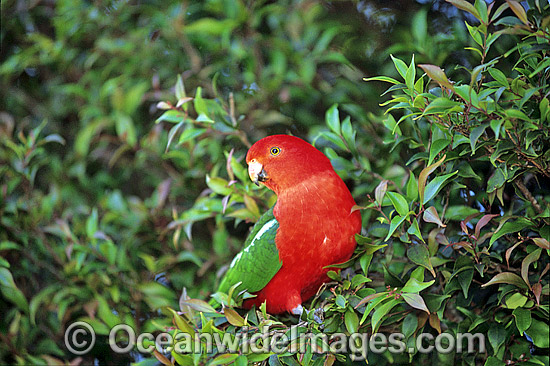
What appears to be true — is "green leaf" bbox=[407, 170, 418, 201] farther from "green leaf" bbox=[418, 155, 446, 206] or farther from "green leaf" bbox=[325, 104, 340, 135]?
"green leaf" bbox=[325, 104, 340, 135]

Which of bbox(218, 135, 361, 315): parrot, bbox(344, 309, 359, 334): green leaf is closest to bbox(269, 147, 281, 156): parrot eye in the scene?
bbox(218, 135, 361, 315): parrot

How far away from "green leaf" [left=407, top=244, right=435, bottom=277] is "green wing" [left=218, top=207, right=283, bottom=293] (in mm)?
326

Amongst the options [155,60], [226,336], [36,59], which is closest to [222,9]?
[155,60]

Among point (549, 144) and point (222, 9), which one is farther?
point (222, 9)

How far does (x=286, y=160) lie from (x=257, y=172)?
0.28ft

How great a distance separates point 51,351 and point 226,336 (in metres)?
0.90

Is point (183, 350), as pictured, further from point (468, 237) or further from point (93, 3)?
point (93, 3)

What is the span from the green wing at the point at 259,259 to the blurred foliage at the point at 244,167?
0.23ft

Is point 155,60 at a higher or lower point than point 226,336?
higher

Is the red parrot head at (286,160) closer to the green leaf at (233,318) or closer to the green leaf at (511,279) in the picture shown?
the green leaf at (233,318)

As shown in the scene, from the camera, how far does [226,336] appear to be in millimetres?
1071

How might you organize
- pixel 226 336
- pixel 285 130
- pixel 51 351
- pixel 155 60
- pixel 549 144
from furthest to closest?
pixel 155 60 → pixel 285 130 → pixel 51 351 → pixel 226 336 → pixel 549 144

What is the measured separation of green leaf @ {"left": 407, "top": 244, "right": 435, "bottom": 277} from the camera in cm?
100

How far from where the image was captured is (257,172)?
122cm
